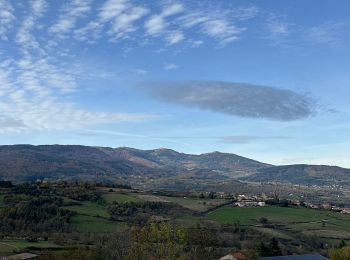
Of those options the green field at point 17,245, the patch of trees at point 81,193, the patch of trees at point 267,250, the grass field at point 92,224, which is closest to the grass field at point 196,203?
the patch of trees at point 81,193

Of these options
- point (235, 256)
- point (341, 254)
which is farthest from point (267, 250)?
point (341, 254)

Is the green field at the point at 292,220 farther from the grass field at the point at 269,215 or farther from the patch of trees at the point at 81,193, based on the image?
the patch of trees at the point at 81,193

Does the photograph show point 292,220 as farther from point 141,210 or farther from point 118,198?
point 118,198

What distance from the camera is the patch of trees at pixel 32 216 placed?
349ft

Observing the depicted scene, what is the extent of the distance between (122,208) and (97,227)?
21708 mm

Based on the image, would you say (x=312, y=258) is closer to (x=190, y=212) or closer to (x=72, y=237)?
(x=72, y=237)

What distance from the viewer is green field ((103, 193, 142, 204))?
139m

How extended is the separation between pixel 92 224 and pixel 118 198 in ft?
107

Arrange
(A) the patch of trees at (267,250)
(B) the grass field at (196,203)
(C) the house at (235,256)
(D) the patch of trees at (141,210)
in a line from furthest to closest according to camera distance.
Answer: (B) the grass field at (196,203)
(D) the patch of trees at (141,210)
(A) the patch of trees at (267,250)
(C) the house at (235,256)

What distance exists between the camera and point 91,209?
125 m

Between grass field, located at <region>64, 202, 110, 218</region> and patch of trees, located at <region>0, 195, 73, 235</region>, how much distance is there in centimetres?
429

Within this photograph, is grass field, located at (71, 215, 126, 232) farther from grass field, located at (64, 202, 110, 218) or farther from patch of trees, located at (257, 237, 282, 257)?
patch of trees, located at (257, 237, 282, 257)

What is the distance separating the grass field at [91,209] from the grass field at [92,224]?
4013 mm

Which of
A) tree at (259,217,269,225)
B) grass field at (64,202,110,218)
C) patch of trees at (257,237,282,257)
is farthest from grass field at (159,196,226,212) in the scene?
patch of trees at (257,237,282,257)
